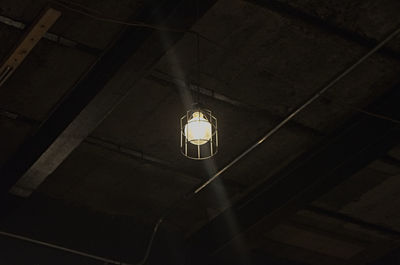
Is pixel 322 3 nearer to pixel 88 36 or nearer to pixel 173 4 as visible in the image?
pixel 173 4

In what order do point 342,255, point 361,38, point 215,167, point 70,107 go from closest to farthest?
point 361,38
point 70,107
point 215,167
point 342,255

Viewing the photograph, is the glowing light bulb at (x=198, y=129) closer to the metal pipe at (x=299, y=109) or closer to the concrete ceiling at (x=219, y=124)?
the concrete ceiling at (x=219, y=124)

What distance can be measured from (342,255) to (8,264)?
14.2 feet

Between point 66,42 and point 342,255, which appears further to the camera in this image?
point 342,255

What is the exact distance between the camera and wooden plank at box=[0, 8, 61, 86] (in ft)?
18.2

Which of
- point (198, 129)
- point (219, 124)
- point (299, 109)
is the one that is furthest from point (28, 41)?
point (299, 109)

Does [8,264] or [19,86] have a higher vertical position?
[19,86]

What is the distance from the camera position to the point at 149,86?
657 centimetres

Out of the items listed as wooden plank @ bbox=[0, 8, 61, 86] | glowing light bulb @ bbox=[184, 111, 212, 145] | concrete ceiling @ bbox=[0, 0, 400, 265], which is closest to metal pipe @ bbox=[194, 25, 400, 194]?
concrete ceiling @ bbox=[0, 0, 400, 265]

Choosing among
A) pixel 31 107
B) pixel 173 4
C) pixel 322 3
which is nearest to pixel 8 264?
pixel 31 107

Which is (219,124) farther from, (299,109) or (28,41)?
(28,41)

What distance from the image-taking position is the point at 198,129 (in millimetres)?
5359

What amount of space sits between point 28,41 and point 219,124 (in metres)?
2.14

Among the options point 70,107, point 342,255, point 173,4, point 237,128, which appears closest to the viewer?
point 173,4
